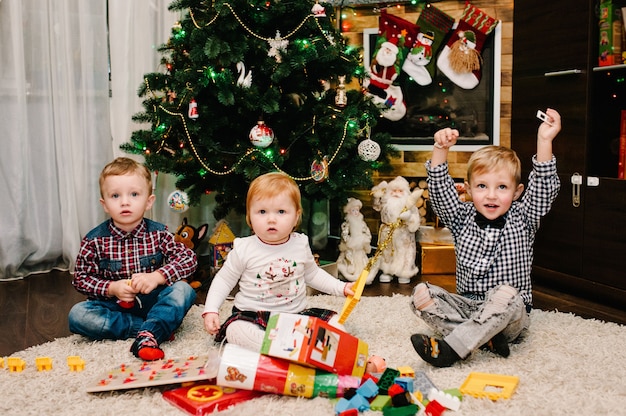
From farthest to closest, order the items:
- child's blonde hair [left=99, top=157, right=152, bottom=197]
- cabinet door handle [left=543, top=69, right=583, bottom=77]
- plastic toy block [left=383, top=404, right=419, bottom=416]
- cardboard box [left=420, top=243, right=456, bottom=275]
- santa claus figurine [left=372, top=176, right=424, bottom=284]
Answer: cardboard box [left=420, top=243, right=456, bottom=275], santa claus figurine [left=372, top=176, right=424, bottom=284], cabinet door handle [left=543, top=69, right=583, bottom=77], child's blonde hair [left=99, top=157, right=152, bottom=197], plastic toy block [left=383, top=404, right=419, bottom=416]

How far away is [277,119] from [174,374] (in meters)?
1.46

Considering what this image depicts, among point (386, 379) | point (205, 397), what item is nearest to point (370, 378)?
point (386, 379)

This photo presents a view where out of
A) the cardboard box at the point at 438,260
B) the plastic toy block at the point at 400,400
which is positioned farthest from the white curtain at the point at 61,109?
the plastic toy block at the point at 400,400

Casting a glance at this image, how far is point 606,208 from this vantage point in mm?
2375

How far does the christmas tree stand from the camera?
8.18 ft

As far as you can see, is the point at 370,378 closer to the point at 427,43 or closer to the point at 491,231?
the point at 491,231

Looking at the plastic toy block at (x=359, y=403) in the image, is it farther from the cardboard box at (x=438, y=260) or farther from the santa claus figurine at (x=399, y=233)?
the cardboard box at (x=438, y=260)

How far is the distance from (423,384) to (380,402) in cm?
13

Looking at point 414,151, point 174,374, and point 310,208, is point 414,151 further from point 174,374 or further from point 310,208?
point 174,374

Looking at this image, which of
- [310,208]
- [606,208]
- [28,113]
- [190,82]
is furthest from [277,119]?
[606,208]

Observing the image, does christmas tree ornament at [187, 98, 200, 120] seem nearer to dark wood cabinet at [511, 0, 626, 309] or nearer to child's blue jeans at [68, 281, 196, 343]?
child's blue jeans at [68, 281, 196, 343]

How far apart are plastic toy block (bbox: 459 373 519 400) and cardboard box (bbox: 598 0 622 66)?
1371 millimetres

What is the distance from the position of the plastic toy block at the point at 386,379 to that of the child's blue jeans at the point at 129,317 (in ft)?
2.37

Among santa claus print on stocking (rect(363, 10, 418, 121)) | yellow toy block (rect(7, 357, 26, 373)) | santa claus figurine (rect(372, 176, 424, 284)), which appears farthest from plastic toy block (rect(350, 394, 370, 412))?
santa claus print on stocking (rect(363, 10, 418, 121))
